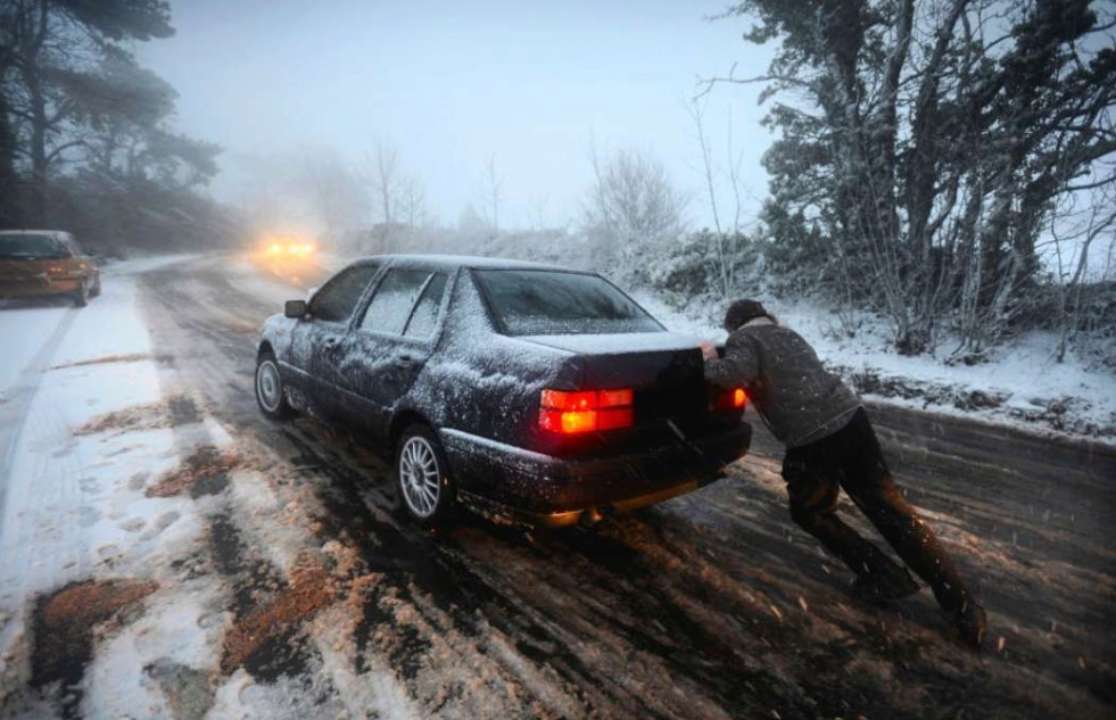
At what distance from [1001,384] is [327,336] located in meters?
7.78

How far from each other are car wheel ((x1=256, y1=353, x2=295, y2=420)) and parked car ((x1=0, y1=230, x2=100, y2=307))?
33.5 ft

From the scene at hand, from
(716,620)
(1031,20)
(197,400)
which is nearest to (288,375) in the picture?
(197,400)

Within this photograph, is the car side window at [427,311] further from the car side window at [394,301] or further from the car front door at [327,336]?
the car front door at [327,336]

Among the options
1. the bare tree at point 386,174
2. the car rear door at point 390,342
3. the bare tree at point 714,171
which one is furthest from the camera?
the bare tree at point 386,174

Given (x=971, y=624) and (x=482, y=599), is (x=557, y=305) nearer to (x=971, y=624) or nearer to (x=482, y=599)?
(x=482, y=599)

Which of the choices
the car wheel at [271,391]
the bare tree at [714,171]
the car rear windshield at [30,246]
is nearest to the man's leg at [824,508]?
the car wheel at [271,391]

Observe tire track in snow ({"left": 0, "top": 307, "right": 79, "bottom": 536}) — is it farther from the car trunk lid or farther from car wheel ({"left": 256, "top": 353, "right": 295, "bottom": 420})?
the car trunk lid

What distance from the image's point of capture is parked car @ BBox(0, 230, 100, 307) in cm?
1165

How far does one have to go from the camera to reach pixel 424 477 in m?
3.31

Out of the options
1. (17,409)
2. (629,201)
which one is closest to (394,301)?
(17,409)

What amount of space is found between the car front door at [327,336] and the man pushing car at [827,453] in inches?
109

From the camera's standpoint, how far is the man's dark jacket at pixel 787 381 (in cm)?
272

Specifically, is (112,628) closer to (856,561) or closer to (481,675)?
(481,675)

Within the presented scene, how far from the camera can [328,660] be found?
2.24 meters
